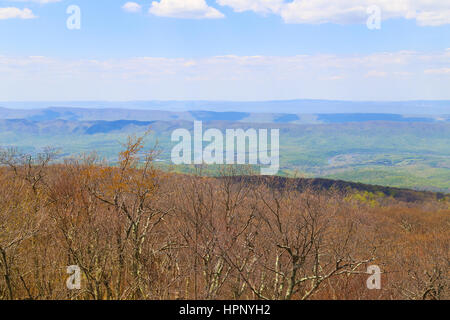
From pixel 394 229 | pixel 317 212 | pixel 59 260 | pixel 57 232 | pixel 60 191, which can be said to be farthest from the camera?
pixel 394 229

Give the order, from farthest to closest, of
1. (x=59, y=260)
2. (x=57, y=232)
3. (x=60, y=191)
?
(x=60, y=191)
(x=57, y=232)
(x=59, y=260)

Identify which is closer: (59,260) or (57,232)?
(59,260)

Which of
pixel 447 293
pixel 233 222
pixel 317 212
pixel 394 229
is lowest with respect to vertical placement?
pixel 394 229

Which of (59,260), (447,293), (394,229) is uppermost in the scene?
(59,260)
